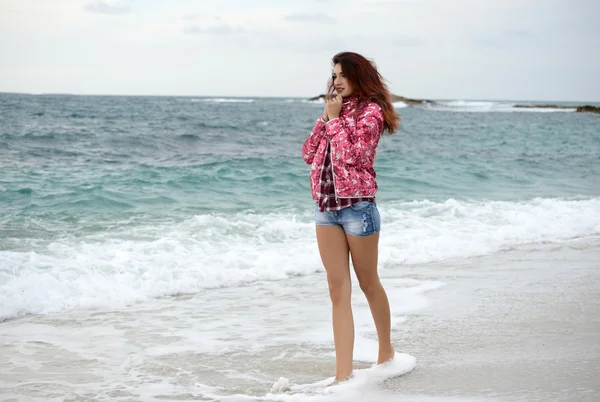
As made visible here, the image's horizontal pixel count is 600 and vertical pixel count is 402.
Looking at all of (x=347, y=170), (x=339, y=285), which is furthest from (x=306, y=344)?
(x=347, y=170)

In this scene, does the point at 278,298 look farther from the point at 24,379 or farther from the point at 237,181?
the point at 237,181

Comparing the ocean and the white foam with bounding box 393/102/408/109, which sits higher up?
the white foam with bounding box 393/102/408/109

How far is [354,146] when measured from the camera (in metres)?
3.59

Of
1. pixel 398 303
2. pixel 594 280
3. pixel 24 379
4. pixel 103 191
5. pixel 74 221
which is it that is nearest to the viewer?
pixel 24 379

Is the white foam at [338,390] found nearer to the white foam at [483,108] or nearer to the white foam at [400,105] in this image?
the white foam at [483,108]

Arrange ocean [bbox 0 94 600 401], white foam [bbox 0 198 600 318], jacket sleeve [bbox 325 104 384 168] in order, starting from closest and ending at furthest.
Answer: jacket sleeve [bbox 325 104 384 168] → ocean [bbox 0 94 600 401] → white foam [bbox 0 198 600 318]

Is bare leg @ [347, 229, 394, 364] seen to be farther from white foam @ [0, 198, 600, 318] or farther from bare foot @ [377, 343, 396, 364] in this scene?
white foam @ [0, 198, 600, 318]

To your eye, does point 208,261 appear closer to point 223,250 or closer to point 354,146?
point 223,250

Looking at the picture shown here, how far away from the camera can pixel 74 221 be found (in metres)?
9.81

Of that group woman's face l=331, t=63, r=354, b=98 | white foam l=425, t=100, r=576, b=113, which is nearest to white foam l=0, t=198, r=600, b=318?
woman's face l=331, t=63, r=354, b=98

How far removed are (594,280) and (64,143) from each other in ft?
62.6

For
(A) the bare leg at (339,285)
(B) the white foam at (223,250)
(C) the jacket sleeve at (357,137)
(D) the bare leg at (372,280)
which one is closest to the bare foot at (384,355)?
(D) the bare leg at (372,280)

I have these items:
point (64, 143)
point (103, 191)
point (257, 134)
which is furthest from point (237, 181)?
point (257, 134)

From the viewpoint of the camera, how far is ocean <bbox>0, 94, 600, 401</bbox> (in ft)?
14.0
